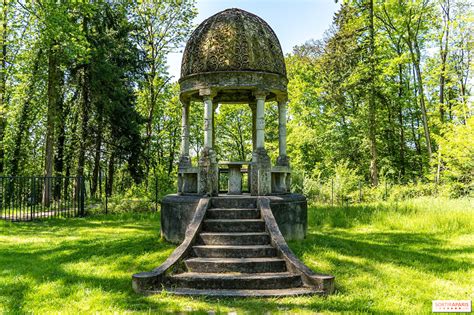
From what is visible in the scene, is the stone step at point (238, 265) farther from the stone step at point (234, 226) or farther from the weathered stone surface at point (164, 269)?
the stone step at point (234, 226)

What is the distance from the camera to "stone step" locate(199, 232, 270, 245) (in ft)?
22.2

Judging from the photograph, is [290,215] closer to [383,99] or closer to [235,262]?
[235,262]

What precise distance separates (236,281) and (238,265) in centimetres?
49

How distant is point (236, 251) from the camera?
636 centimetres

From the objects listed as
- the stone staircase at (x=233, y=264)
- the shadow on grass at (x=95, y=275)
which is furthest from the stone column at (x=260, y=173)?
the shadow on grass at (x=95, y=275)

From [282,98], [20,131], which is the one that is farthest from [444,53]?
[20,131]

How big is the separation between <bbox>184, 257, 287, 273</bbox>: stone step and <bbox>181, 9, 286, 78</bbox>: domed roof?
4.34 metres

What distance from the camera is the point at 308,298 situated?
16.4 ft

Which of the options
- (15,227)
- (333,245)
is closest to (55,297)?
(333,245)

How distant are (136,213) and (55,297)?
10.6 meters

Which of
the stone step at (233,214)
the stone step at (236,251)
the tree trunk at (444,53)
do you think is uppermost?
the tree trunk at (444,53)

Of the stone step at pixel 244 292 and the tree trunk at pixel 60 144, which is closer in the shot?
the stone step at pixel 244 292

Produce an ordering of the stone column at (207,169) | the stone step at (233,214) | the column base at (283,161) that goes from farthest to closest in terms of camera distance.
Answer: the column base at (283,161)
the stone column at (207,169)
the stone step at (233,214)

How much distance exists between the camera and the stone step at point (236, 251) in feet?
20.9
